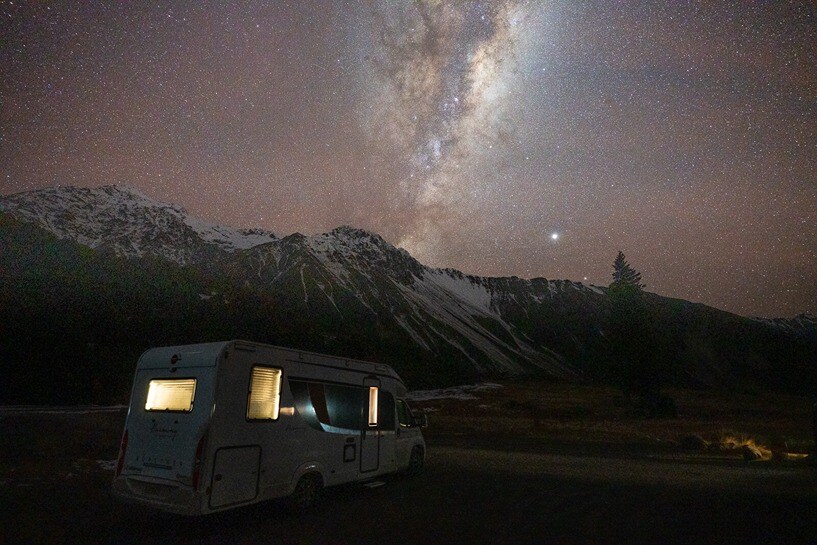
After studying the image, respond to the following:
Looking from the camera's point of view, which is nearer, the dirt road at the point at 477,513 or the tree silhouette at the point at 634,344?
the dirt road at the point at 477,513

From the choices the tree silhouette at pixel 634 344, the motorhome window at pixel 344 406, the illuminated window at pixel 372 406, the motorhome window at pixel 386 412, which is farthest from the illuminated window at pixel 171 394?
the tree silhouette at pixel 634 344

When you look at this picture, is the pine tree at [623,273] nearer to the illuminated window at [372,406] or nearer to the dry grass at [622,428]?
the dry grass at [622,428]

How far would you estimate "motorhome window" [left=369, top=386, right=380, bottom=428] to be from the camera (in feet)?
39.1

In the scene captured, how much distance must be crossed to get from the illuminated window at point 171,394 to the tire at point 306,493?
2.73 meters

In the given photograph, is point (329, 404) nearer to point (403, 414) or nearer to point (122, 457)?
point (403, 414)

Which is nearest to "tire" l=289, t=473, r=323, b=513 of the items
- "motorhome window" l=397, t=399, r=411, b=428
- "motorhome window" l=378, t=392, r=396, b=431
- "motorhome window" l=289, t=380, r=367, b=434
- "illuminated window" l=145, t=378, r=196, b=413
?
"motorhome window" l=289, t=380, r=367, b=434

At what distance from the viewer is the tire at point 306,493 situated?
951 cm

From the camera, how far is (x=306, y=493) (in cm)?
984

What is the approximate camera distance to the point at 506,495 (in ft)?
37.7

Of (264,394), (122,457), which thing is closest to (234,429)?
(264,394)

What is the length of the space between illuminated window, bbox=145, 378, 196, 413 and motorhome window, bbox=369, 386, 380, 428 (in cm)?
453

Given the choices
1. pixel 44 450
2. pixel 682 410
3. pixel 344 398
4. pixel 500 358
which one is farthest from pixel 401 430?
pixel 500 358

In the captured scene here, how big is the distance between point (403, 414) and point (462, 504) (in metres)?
3.51

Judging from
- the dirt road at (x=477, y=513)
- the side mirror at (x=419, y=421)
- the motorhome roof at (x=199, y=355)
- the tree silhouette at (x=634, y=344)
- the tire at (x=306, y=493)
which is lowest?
the dirt road at (x=477, y=513)
